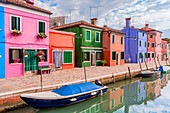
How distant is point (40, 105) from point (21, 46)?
6842 millimetres

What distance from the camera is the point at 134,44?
93.4ft

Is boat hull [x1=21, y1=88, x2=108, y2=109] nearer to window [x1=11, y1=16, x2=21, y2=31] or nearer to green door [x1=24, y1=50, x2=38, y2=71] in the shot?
green door [x1=24, y1=50, x2=38, y2=71]

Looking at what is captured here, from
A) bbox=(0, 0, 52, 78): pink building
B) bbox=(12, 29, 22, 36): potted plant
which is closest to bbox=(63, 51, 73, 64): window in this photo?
bbox=(0, 0, 52, 78): pink building

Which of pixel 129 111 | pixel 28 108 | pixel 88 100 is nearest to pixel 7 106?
pixel 28 108

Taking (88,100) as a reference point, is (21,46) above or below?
above

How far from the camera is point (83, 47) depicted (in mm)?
18688

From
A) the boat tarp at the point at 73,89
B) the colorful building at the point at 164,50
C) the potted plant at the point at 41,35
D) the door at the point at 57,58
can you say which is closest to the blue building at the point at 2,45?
the potted plant at the point at 41,35

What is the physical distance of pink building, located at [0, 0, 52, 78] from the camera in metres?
11.0

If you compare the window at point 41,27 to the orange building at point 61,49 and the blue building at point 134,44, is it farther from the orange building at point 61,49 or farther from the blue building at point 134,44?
the blue building at point 134,44

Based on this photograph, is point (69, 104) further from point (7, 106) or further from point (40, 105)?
point (7, 106)

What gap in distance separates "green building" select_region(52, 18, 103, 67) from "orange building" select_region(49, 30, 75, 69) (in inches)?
83.0

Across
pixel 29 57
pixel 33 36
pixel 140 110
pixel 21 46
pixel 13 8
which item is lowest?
pixel 140 110

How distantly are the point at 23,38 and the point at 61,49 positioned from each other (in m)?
4.90

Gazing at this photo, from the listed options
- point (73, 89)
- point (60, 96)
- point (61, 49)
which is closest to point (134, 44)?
point (61, 49)
